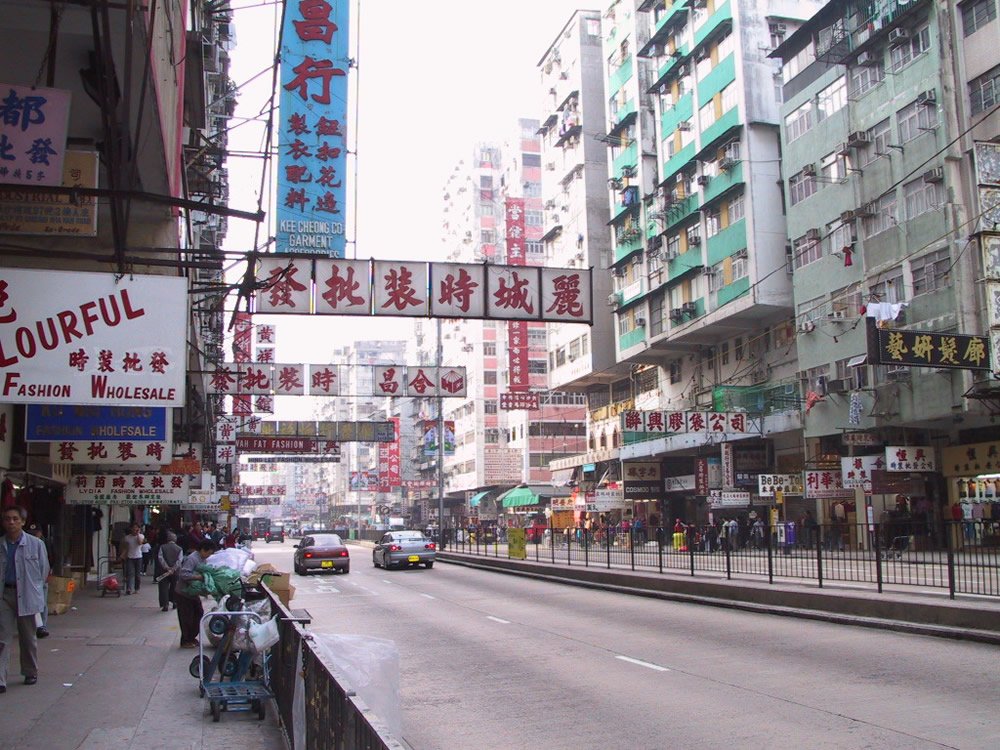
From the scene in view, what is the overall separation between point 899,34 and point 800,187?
293 inches

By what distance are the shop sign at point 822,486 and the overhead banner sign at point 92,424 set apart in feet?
90.6

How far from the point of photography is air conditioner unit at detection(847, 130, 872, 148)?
3359cm

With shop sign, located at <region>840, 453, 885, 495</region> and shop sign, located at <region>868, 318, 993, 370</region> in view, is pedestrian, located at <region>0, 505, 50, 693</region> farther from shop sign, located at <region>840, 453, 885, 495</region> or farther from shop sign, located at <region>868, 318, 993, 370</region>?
shop sign, located at <region>840, 453, 885, 495</region>

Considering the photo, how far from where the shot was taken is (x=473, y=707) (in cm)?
960

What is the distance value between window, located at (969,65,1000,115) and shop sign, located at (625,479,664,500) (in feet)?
89.6

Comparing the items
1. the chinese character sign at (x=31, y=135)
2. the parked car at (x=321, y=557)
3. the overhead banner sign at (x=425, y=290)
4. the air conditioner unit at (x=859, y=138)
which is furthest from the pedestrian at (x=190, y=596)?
the air conditioner unit at (x=859, y=138)

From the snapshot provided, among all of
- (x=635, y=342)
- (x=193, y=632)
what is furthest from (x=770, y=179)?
(x=193, y=632)

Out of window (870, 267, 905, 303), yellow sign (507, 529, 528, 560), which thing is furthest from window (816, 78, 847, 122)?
yellow sign (507, 529, 528, 560)

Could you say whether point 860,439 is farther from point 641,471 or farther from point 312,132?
point 312,132

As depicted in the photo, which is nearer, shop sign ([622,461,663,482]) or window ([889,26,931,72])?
window ([889,26,931,72])

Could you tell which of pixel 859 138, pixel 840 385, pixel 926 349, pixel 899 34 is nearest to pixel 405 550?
pixel 840 385

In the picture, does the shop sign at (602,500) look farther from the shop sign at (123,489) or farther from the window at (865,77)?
the shop sign at (123,489)

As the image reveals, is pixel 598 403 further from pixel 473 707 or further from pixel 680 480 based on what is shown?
pixel 473 707

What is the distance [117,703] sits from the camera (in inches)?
389
